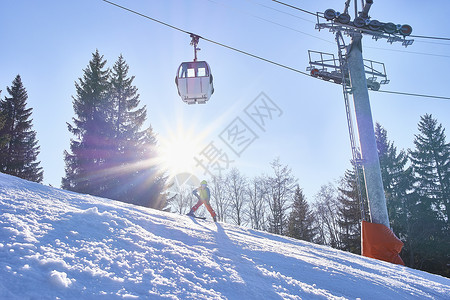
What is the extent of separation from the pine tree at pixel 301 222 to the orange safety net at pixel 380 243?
65.4ft

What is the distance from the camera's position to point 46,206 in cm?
379

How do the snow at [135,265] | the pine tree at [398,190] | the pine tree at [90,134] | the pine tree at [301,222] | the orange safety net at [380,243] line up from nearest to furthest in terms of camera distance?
the snow at [135,265]
the orange safety net at [380,243]
the pine tree at [90,134]
the pine tree at [398,190]
the pine tree at [301,222]

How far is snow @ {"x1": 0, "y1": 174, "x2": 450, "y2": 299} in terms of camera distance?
2.06 metres

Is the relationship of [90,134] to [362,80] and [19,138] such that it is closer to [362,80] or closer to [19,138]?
[19,138]

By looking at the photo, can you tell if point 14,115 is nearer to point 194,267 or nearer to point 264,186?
point 264,186

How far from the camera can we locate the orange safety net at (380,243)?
10.1m

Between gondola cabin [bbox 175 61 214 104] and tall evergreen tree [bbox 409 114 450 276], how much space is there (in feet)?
84.3

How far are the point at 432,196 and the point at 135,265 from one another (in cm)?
3451

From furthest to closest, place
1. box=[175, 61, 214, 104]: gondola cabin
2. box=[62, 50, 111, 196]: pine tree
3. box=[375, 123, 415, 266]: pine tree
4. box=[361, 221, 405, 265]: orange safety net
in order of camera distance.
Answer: box=[375, 123, 415, 266]: pine tree < box=[62, 50, 111, 196]: pine tree < box=[361, 221, 405, 265]: orange safety net < box=[175, 61, 214, 104]: gondola cabin

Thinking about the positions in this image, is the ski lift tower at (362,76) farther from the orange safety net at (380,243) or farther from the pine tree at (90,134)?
the pine tree at (90,134)

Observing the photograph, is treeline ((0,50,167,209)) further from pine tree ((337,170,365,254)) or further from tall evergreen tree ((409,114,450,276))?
tall evergreen tree ((409,114,450,276))

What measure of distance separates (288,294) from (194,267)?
37.5 inches

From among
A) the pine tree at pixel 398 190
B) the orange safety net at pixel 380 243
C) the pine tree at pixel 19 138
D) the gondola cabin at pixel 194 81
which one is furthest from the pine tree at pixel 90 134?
the pine tree at pixel 398 190

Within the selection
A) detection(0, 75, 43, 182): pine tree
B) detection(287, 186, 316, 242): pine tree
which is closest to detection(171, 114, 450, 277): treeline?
detection(287, 186, 316, 242): pine tree
